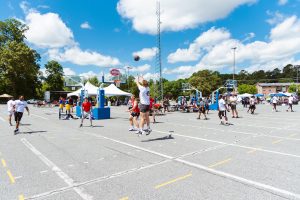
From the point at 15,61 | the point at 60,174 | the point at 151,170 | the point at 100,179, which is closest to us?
the point at 100,179

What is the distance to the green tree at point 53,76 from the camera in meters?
82.7

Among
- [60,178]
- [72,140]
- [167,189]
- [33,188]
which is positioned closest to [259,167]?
[167,189]

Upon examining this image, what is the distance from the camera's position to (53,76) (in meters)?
83.2

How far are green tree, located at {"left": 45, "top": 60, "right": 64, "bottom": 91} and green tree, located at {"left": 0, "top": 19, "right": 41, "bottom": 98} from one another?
18.7 metres

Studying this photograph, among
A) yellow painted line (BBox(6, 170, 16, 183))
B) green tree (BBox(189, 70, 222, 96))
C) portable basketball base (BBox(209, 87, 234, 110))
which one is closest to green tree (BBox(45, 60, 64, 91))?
green tree (BBox(189, 70, 222, 96))

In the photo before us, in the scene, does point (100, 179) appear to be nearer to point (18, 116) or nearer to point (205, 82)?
point (18, 116)

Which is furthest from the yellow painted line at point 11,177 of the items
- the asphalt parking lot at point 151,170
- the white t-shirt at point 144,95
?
the white t-shirt at point 144,95

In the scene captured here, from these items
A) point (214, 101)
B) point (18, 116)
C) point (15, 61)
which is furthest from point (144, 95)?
point (15, 61)

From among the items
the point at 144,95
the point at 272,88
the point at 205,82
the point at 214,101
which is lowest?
the point at 214,101

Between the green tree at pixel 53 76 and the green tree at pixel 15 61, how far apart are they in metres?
18.7

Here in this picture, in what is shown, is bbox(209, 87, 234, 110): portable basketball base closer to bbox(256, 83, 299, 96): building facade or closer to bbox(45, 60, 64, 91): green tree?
bbox(45, 60, 64, 91): green tree

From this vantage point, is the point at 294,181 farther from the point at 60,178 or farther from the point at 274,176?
the point at 60,178

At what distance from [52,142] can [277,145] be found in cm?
782

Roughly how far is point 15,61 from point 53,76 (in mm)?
28735
